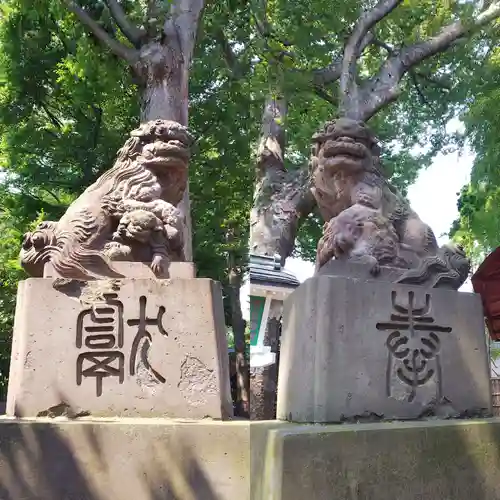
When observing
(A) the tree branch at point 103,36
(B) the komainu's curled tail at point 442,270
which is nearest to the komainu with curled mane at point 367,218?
(B) the komainu's curled tail at point 442,270

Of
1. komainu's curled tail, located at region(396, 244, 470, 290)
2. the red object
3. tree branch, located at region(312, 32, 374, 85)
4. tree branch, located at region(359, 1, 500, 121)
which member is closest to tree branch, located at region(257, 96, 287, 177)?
tree branch, located at region(312, 32, 374, 85)

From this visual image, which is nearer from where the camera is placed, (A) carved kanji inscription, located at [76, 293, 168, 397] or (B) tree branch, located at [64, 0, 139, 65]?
(A) carved kanji inscription, located at [76, 293, 168, 397]

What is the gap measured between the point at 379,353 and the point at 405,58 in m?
7.63

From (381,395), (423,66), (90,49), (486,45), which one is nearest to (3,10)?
(90,49)

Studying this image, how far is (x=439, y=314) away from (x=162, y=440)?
1757mm

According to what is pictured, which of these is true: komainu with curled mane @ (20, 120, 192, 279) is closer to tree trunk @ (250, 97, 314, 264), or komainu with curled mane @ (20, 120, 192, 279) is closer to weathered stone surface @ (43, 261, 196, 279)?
weathered stone surface @ (43, 261, 196, 279)

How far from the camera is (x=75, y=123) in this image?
11.4 m

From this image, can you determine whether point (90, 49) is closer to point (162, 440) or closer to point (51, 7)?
point (51, 7)

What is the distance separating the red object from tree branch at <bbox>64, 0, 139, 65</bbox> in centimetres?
444

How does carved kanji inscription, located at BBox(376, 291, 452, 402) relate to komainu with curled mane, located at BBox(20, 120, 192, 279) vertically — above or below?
below

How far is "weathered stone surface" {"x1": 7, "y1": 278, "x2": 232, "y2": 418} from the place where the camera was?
360 cm

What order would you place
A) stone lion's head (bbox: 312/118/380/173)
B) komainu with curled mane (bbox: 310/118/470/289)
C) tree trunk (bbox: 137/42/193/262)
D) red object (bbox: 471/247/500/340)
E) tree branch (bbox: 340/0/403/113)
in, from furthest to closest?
1. tree branch (bbox: 340/0/403/113)
2. tree trunk (bbox: 137/42/193/262)
3. red object (bbox: 471/247/500/340)
4. stone lion's head (bbox: 312/118/380/173)
5. komainu with curled mane (bbox: 310/118/470/289)

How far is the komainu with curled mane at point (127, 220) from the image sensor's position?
3.79 m

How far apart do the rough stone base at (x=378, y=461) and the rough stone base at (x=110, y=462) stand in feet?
0.98
